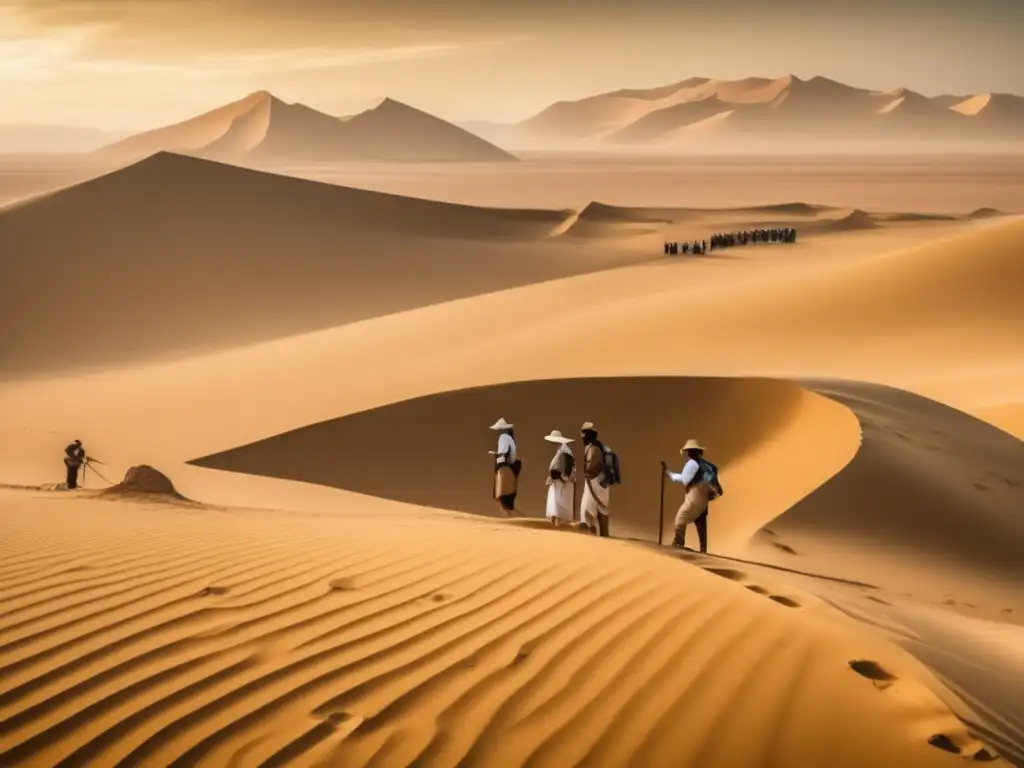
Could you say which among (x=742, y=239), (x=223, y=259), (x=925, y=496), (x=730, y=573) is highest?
(x=742, y=239)

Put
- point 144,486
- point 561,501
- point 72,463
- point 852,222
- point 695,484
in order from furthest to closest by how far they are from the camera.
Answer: point 852,222 → point 72,463 → point 144,486 → point 561,501 → point 695,484

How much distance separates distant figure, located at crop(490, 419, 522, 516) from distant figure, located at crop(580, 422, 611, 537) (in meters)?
1.34

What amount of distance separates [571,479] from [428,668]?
5.08 metres

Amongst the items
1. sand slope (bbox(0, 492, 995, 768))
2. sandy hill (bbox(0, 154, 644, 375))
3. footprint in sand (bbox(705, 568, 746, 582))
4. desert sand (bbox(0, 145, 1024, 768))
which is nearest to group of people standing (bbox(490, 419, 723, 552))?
desert sand (bbox(0, 145, 1024, 768))

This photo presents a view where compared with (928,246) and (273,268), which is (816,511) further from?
(273,268)

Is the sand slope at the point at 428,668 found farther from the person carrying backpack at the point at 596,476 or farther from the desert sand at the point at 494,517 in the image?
the person carrying backpack at the point at 596,476

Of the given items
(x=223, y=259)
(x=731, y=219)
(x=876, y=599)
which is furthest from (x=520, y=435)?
(x=731, y=219)

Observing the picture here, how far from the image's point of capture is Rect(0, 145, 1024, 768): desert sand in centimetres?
420

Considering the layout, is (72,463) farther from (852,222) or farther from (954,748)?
(852,222)

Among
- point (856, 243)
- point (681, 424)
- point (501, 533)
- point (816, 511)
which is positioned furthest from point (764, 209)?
point (501, 533)

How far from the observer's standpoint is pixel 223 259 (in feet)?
126

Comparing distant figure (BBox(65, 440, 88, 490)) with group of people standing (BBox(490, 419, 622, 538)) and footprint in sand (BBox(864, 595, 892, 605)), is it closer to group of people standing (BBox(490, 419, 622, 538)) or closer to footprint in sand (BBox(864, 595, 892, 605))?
group of people standing (BBox(490, 419, 622, 538))

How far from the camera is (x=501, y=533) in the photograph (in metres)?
7.81

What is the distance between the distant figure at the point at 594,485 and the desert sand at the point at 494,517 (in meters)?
0.45
